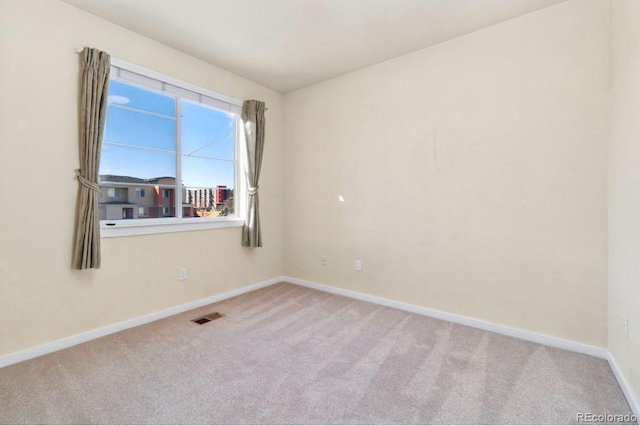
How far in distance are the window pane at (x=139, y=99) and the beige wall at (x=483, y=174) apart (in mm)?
1775

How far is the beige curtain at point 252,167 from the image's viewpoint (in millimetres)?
3686

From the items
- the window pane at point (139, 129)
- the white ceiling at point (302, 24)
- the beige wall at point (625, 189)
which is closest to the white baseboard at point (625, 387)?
the beige wall at point (625, 189)

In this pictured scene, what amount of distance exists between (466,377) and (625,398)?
2.87 feet

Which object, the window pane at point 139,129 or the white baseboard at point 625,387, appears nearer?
the white baseboard at point 625,387

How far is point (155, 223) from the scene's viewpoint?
295 centimetres

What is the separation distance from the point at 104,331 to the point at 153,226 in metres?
0.99

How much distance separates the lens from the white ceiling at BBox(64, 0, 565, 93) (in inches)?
91.6

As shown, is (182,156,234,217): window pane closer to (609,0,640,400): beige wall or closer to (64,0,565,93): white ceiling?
(64,0,565,93): white ceiling

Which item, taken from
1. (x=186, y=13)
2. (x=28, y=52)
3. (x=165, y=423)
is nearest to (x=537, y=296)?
(x=165, y=423)

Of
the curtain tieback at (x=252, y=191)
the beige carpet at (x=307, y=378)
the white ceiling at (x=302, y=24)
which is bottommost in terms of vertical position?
the beige carpet at (x=307, y=378)

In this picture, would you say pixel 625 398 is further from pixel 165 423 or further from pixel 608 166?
pixel 165 423

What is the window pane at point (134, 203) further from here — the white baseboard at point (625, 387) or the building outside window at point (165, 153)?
the white baseboard at point (625, 387)

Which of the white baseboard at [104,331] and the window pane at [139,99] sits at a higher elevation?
the window pane at [139,99]

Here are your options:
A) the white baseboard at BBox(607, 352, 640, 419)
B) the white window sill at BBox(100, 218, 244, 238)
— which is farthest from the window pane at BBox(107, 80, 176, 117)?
the white baseboard at BBox(607, 352, 640, 419)
